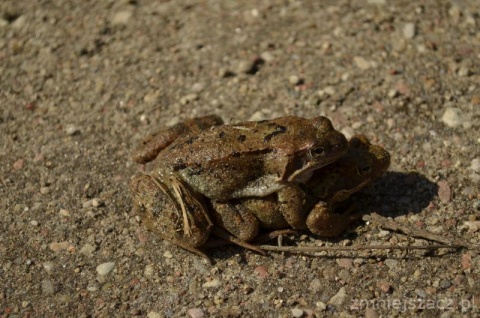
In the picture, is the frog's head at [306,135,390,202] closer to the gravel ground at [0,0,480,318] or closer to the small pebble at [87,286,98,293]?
the gravel ground at [0,0,480,318]

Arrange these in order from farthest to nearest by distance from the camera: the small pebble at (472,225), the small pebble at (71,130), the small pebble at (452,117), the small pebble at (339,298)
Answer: the small pebble at (71,130) < the small pebble at (452,117) < the small pebble at (472,225) < the small pebble at (339,298)

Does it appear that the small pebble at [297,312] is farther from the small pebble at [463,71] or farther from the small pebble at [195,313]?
the small pebble at [463,71]

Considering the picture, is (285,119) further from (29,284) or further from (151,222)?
(29,284)

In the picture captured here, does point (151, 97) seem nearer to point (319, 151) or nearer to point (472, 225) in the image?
point (319, 151)

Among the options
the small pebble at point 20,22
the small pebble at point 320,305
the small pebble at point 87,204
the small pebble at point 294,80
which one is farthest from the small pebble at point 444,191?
the small pebble at point 20,22

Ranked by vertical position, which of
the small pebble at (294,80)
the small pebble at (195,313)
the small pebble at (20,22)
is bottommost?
the small pebble at (195,313)

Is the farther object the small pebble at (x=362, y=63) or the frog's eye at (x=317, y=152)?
the small pebble at (x=362, y=63)

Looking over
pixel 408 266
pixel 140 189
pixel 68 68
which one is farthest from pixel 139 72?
pixel 408 266
